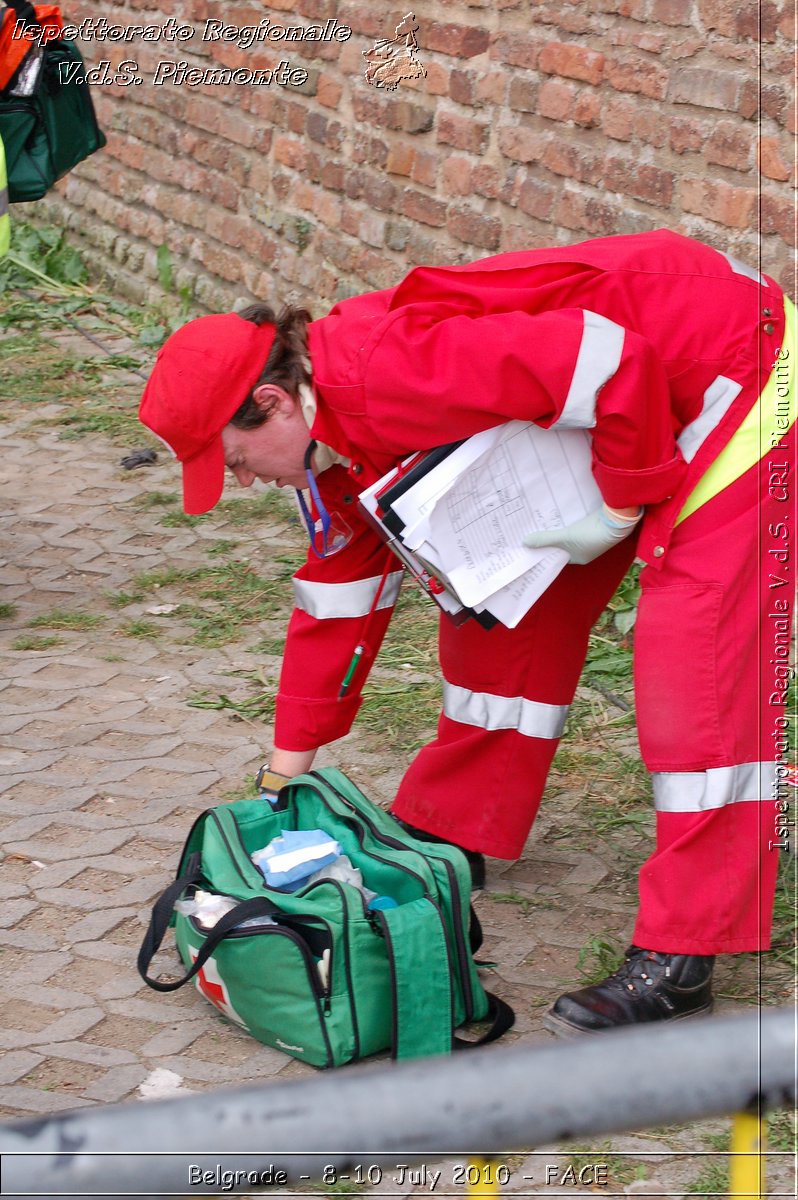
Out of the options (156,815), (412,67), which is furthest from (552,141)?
(156,815)

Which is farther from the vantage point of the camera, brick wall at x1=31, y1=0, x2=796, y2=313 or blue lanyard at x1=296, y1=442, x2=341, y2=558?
brick wall at x1=31, y1=0, x2=796, y2=313

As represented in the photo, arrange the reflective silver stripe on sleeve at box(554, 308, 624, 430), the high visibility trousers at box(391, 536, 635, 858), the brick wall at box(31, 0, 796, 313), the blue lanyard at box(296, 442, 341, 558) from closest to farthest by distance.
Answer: the reflective silver stripe on sleeve at box(554, 308, 624, 430), the blue lanyard at box(296, 442, 341, 558), the high visibility trousers at box(391, 536, 635, 858), the brick wall at box(31, 0, 796, 313)

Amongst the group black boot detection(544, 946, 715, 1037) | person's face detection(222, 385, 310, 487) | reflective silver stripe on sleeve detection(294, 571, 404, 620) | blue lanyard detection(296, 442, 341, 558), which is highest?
person's face detection(222, 385, 310, 487)

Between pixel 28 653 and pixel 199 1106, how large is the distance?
3813 mm

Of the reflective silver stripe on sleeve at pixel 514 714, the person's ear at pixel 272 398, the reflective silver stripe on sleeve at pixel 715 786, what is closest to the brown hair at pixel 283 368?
the person's ear at pixel 272 398

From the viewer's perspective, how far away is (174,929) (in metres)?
3.07

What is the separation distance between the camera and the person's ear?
8.76 ft

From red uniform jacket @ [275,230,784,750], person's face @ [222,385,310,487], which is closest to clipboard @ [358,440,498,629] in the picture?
red uniform jacket @ [275,230,784,750]

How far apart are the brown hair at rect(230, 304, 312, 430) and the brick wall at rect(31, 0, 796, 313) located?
1.66m

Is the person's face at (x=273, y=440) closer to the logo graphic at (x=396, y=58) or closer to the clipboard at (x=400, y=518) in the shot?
the clipboard at (x=400, y=518)

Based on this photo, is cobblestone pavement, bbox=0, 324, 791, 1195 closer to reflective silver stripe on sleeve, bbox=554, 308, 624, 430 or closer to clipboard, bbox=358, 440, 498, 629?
clipboard, bbox=358, 440, 498, 629

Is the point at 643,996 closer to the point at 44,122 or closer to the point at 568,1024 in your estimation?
the point at 568,1024

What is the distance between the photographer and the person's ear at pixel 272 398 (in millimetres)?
2670

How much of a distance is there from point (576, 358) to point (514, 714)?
912mm
